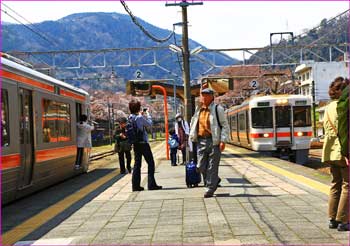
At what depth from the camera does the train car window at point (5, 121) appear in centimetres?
820

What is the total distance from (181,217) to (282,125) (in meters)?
14.2

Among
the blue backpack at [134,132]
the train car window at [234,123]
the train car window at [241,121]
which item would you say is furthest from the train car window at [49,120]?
the train car window at [234,123]

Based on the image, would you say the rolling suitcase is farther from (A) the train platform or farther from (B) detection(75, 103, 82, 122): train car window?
(B) detection(75, 103, 82, 122): train car window

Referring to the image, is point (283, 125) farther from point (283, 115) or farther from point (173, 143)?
point (173, 143)

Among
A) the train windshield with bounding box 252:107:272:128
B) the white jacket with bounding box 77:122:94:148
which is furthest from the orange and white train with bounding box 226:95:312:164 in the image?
the white jacket with bounding box 77:122:94:148

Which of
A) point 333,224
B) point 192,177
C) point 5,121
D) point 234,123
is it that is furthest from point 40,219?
point 234,123

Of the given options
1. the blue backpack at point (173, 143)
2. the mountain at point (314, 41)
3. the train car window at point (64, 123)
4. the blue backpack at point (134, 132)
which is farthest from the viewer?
the mountain at point (314, 41)

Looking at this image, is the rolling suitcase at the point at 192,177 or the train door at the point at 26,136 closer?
the train door at the point at 26,136

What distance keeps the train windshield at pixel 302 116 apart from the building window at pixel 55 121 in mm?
9882

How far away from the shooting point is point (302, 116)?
20297 mm

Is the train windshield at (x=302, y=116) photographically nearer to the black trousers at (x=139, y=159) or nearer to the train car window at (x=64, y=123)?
the train car window at (x=64, y=123)

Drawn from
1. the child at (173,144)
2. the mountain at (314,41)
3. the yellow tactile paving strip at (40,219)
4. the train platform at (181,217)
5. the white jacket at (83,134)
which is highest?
the mountain at (314,41)

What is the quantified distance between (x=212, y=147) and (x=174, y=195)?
1.14 metres

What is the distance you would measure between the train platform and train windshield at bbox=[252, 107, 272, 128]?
10.0 metres
